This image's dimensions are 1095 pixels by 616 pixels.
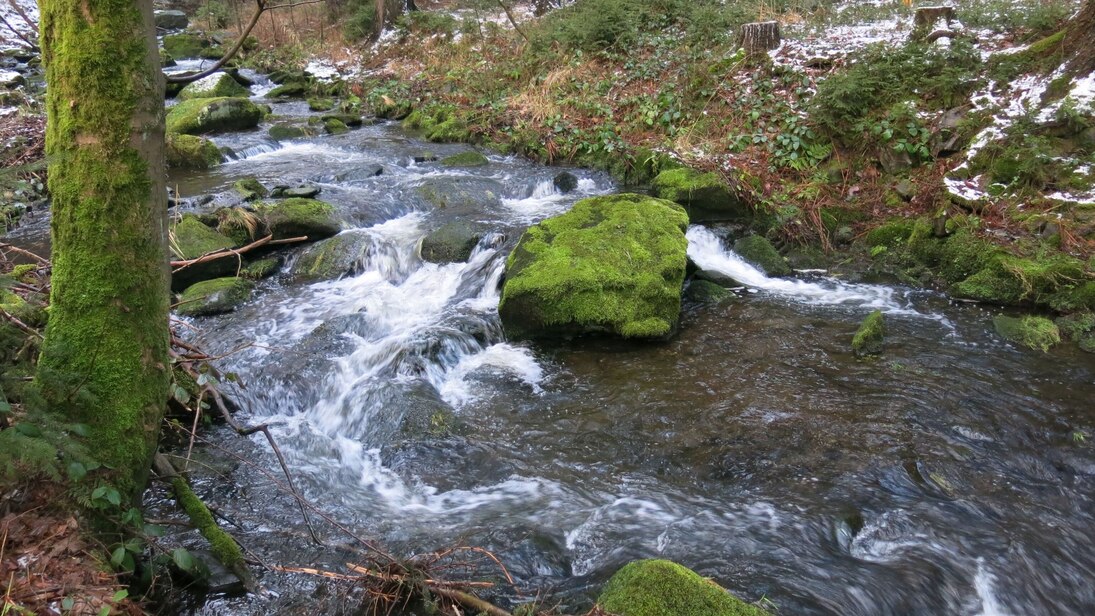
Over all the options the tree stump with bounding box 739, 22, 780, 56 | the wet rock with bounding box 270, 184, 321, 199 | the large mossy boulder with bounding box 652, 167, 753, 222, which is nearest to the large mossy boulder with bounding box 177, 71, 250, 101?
the wet rock with bounding box 270, 184, 321, 199

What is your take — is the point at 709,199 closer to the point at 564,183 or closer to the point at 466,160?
the point at 564,183

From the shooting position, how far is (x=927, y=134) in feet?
30.0

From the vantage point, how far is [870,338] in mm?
6602

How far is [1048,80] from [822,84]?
2.87 m

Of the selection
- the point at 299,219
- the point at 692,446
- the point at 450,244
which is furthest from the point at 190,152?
the point at 692,446

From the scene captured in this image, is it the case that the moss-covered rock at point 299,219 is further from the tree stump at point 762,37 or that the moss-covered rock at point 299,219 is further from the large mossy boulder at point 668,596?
the tree stump at point 762,37

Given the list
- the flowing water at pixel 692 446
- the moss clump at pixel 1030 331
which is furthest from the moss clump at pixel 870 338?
the moss clump at pixel 1030 331

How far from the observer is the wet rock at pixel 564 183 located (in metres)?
11.2

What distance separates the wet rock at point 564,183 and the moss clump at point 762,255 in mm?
3320

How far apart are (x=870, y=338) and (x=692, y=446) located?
2.59 meters

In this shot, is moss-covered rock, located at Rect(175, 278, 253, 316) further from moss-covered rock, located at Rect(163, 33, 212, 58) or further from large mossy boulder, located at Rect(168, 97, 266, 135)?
moss-covered rock, located at Rect(163, 33, 212, 58)

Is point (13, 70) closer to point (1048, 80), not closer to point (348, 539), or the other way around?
point (348, 539)

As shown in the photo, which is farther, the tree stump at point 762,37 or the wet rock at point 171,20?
the wet rock at point 171,20

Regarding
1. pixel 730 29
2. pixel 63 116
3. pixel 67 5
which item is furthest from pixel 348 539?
pixel 730 29
